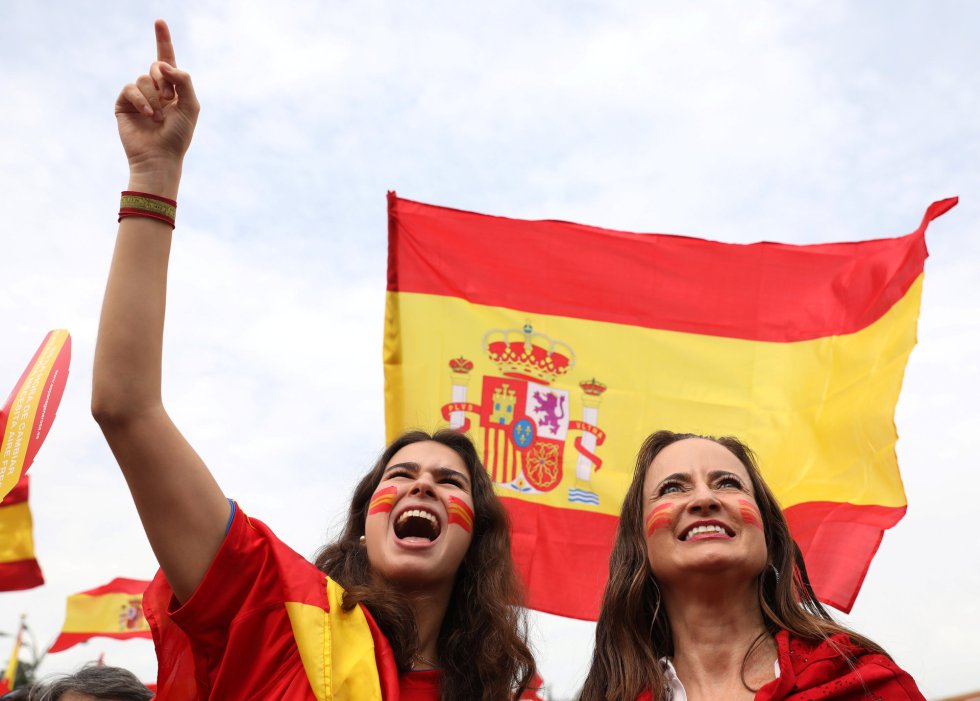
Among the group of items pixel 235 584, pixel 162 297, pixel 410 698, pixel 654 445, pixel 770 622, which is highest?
pixel 162 297

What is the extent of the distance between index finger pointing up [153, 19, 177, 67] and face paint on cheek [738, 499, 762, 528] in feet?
7.60

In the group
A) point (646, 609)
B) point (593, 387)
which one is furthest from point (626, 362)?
point (646, 609)

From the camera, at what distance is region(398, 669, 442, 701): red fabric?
3.56 metres

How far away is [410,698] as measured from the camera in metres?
3.55

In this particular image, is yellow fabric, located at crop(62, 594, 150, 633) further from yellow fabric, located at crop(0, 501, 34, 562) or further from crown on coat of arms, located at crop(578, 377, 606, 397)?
crown on coat of arms, located at crop(578, 377, 606, 397)

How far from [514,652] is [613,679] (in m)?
0.41

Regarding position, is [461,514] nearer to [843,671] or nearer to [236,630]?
[236,630]

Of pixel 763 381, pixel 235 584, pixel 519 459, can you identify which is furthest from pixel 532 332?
pixel 235 584

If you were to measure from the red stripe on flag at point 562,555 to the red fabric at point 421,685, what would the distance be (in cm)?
293

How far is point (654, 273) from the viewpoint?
24.8 ft

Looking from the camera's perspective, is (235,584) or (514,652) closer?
(235,584)

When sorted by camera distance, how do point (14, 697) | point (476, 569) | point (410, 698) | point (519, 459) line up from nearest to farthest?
point (410, 698) → point (476, 569) → point (14, 697) → point (519, 459)

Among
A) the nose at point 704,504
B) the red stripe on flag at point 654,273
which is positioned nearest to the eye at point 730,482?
the nose at point 704,504

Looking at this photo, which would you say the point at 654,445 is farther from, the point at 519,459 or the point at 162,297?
the point at 519,459
